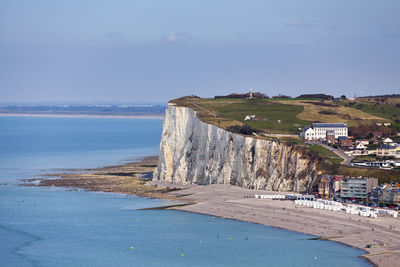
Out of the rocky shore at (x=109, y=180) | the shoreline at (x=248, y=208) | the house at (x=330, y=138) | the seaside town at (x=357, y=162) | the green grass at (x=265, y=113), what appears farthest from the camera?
the green grass at (x=265, y=113)

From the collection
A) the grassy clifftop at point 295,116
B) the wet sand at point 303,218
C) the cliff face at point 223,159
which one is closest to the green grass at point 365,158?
the grassy clifftop at point 295,116

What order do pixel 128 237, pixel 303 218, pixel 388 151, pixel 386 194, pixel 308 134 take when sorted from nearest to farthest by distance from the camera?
pixel 128 237 < pixel 303 218 < pixel 386 194 < pixel 388 151 < pixel 308 134

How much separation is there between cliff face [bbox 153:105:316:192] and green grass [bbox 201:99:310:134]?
885 cm

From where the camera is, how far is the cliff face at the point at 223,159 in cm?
7675

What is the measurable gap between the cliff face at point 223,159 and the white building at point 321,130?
12084 mm

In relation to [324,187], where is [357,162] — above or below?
above

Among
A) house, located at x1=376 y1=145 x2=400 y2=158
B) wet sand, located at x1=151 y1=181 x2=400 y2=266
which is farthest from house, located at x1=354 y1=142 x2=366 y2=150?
wet sand, located at x1=151 y1=181 x2=400 y2=266

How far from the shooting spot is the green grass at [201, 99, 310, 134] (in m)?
97.2

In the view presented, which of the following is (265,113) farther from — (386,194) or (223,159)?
(386,194)

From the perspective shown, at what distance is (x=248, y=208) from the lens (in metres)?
68.1

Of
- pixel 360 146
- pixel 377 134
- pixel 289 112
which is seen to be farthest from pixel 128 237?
pixel 289 112

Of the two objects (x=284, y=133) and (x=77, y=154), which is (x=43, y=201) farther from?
(x=77, y=154)

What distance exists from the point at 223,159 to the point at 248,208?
53.1ft

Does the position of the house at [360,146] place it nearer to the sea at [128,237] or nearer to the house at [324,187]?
the house at [324,187]
